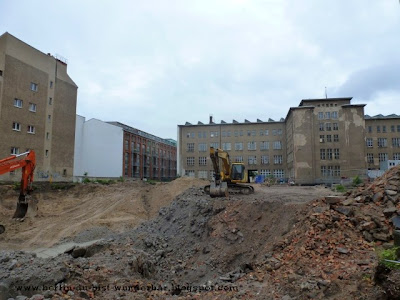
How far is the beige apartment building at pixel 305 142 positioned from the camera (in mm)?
59344

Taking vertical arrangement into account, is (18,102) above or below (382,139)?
below

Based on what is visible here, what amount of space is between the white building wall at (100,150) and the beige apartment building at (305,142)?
1570cm

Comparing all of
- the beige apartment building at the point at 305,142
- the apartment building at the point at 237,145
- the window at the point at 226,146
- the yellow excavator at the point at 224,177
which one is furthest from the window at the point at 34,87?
the window at the point at 226,146

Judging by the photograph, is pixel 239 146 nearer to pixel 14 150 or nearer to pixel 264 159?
pixel 264 159

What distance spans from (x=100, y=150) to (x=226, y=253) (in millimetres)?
55444

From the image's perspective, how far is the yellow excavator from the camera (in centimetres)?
1920

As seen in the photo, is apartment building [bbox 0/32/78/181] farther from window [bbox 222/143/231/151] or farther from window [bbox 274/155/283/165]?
window [bbox 274/155/283/165]

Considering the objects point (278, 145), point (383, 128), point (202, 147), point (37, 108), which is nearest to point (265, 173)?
point (278, 145)

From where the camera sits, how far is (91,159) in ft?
202

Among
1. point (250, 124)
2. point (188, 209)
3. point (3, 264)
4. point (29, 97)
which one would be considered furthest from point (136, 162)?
point (3, 264)

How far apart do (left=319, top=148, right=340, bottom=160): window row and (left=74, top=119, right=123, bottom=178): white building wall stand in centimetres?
4092

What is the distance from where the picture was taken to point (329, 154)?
2357 inches

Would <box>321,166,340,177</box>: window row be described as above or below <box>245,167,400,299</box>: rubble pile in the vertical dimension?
above

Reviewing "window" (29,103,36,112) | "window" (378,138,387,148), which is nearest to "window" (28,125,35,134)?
"window" (29,103,36,112)
